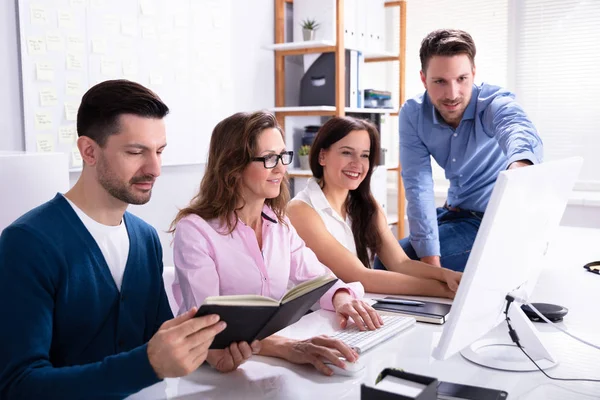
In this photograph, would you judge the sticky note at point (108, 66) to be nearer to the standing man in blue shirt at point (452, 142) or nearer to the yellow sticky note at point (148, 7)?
the yellow sticky note at point (148, 7)

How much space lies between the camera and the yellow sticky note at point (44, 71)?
2724mm

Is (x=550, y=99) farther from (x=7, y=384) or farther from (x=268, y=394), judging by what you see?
(x=7, y=384)

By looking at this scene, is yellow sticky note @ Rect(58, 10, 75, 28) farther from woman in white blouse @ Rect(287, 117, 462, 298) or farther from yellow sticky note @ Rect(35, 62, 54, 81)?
woman in white blouse @ Rect(287, 117, 462, 298)

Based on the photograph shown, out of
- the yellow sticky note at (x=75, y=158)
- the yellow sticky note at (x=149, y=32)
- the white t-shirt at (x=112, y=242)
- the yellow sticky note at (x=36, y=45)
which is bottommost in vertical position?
the white t-shirt at (x=112, y=242)

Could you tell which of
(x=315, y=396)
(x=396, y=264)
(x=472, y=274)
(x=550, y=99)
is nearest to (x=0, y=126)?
(x=396, y=264)

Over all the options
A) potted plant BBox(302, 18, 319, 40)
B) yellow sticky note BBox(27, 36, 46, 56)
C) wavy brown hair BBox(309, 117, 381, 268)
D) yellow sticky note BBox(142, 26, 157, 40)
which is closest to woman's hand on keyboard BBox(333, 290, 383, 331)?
wavy brown hair BBox(309, 117, 381, 268)

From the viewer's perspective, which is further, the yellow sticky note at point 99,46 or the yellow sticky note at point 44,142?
the yellow sticky note at point 99,46

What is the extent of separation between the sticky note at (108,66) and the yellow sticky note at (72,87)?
154 millimetres

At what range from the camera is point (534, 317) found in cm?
152

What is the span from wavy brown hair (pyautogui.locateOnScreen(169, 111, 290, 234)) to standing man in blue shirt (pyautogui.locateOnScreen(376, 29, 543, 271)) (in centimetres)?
79

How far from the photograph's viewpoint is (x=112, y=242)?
48.8 inches

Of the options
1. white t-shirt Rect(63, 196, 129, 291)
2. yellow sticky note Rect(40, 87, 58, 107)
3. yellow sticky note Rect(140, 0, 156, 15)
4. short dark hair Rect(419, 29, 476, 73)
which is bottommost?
white t-shirt Rect(63, 196, 129, 291)

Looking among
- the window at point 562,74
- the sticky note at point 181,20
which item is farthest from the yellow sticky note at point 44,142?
the window at point 562,74

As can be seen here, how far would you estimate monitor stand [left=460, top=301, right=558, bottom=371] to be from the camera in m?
1.23
